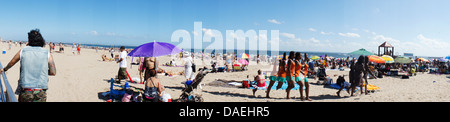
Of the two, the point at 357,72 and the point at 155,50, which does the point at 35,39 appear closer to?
the point at 155,50

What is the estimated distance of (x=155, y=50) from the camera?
5.79 m

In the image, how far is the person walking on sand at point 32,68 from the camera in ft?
8.77

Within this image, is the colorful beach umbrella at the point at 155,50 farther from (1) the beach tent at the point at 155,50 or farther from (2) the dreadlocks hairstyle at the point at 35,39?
(2) the dreadlocks hairstyle at the point at 35,39

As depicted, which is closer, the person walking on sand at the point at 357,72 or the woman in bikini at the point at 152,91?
the woman in bikini at the point at 152,91

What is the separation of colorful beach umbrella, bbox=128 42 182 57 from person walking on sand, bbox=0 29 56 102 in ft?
9.48

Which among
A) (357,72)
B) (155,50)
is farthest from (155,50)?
(357,72)

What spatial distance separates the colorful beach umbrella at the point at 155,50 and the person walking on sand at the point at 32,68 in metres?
2.89

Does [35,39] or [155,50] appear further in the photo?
[155,50]

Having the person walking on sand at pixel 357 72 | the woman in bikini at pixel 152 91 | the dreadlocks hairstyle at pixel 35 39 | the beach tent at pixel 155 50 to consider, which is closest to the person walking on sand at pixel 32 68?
the dreadlocks hairstyle at pixel 35 39

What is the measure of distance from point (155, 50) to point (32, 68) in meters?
3.16
